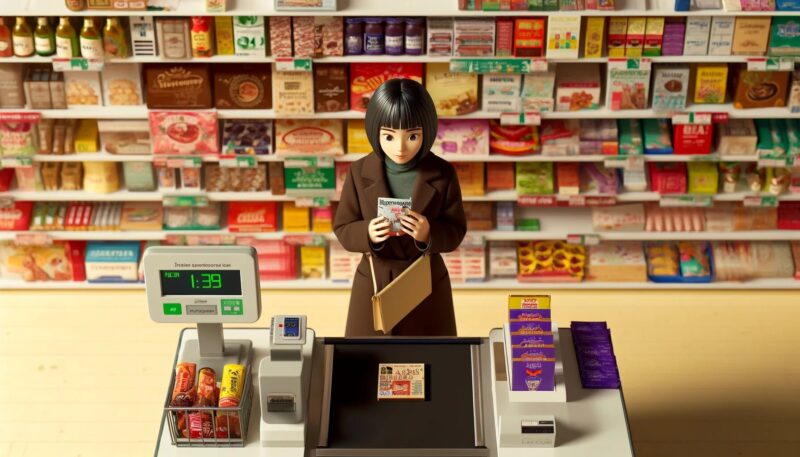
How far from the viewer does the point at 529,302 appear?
9.64ft

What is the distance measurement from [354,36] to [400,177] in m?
1.76

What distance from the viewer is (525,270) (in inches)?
228

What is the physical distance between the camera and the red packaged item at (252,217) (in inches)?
225

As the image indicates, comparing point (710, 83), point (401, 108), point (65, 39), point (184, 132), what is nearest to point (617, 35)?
point (710, 83)

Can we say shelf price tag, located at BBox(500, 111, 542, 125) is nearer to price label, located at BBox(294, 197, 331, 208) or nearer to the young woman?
price label, located at BBox(294, 197, 331, 208)

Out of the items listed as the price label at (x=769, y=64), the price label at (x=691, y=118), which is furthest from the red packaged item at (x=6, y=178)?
the price label at (x=769, y=64)

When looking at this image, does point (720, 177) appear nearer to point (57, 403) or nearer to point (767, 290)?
point (767, 290)

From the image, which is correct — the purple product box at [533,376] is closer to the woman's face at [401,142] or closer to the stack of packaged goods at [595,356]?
the stack of packaged goods at [595,356]

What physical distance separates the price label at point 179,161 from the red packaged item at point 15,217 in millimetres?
909

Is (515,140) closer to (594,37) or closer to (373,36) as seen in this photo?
(594,37)

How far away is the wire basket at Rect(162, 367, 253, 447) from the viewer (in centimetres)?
279

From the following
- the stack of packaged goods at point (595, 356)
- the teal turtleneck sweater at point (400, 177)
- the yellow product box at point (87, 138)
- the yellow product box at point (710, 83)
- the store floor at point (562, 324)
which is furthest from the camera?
the yellow product box at point (87, 138)

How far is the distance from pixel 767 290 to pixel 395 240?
303cm

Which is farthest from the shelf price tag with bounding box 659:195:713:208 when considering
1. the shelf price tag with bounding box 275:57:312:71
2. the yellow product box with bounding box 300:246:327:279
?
the shelf price tag with bounding box 275:57:312:71
